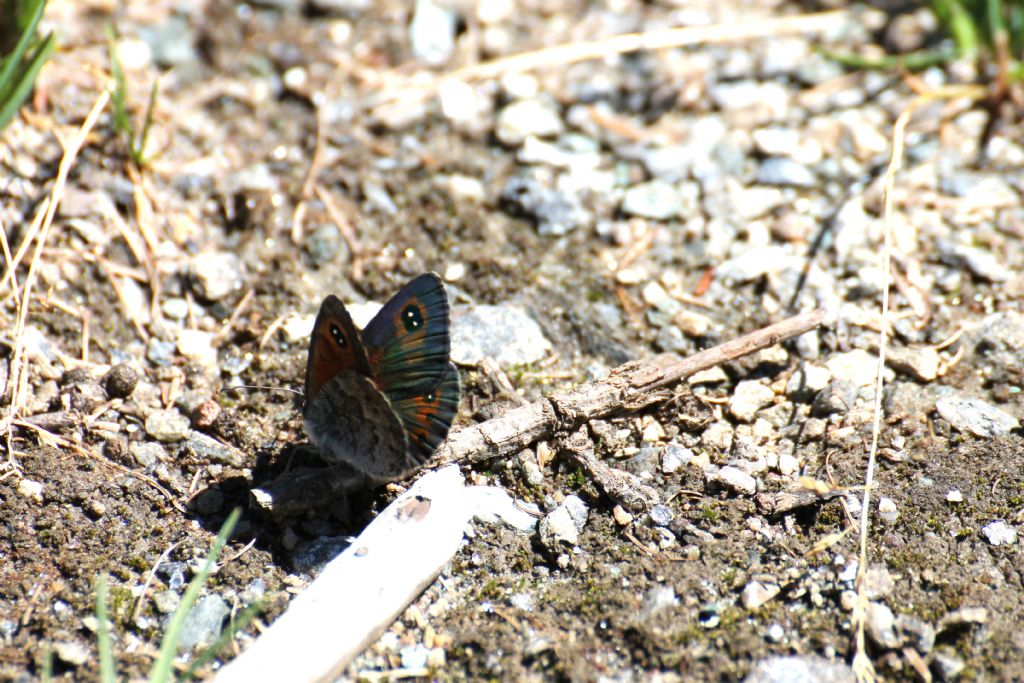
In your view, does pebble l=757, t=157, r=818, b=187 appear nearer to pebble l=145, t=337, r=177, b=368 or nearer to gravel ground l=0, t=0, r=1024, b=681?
gravel ground l=0, t=0, r=1024, b=681

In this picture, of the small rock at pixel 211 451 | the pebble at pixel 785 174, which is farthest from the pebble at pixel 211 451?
the pebble at pixel 785 174

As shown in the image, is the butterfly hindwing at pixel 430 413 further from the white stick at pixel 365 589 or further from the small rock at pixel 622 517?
the small rock at pixel 622 517

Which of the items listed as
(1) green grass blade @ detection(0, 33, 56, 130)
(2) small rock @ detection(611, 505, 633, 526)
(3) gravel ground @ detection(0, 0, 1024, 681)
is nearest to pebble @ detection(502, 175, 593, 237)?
(3) gravel ground @ detection(0, 0, 1024, 681)

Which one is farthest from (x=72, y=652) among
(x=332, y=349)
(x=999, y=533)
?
→ (x=999, y=533)

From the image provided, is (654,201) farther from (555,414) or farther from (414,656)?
(414,656)

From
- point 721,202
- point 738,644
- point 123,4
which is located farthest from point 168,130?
point 738,644

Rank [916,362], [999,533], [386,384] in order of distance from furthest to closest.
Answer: [916,362] < [386,384] < [999,533]
